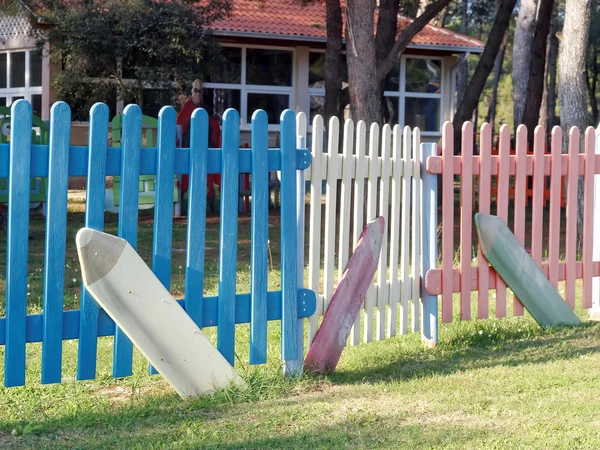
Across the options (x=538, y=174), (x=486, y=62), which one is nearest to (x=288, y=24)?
(x=486, y=62)

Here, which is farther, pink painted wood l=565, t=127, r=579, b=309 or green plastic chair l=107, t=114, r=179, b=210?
green plastic chair l=107, t=114, r=179, b=210

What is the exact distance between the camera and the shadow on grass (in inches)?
197

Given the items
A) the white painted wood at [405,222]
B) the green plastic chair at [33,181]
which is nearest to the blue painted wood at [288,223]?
the white painted wood at [405,222]

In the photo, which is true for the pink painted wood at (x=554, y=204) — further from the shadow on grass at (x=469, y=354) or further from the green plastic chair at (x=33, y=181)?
the green plastic chair at (x=33, y=181)

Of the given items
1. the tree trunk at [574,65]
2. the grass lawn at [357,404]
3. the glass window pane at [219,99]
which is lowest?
the grass lawn at [357,404]

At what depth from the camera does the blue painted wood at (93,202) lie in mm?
3951

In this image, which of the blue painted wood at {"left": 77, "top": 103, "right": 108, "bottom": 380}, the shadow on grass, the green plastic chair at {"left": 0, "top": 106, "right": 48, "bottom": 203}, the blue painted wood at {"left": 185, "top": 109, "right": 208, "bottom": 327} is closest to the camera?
the blue painted wood at {"left": 77, "top": 103, "right": 108, "bottom": 380}

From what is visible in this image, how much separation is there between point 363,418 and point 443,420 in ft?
1.23

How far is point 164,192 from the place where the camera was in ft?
13.6

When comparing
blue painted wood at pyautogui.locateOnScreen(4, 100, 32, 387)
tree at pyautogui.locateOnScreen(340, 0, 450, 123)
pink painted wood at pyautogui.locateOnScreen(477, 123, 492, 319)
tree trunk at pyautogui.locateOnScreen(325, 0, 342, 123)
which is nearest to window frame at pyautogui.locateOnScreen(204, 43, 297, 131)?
tree trunk at pyautogui.locateOnScreen(325, 0, 342, 123)

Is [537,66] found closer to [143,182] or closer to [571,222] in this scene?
[143,182]

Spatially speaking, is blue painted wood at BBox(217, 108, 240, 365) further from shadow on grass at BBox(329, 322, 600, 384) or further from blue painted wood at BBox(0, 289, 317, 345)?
shadow on grass at BBox(329, 322, 600, 384)

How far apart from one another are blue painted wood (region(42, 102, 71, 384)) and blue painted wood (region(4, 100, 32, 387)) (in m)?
0.10

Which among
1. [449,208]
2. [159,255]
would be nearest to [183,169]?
[159,255]
